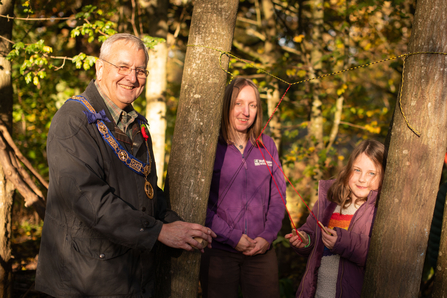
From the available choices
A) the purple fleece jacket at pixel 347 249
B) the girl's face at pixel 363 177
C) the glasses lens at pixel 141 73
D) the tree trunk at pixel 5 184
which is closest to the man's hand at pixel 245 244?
the purple fleece jacket at pixel 347 249

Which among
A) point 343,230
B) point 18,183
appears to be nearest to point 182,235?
point 343,230

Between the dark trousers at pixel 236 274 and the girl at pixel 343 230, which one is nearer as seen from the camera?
the girl at pixel 343 230

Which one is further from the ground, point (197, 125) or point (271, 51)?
point (271, 51)

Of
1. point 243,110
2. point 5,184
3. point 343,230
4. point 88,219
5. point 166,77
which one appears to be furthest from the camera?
point 166,77

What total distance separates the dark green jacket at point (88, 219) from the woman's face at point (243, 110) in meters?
1.07

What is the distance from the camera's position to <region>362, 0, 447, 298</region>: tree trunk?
1839 mm

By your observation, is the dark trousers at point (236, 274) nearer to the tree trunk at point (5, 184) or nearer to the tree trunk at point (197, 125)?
the tree trunk at point (197, 125)

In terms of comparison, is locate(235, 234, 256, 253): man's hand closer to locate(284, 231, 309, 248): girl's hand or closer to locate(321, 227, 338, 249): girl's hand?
locate(284, 231, 309, 248): girl's hand

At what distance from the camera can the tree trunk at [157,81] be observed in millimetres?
5074

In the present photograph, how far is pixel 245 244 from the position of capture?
2.50 m

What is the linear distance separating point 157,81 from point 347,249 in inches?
146

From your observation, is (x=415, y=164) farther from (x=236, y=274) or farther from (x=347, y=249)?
(x=236, y=274)

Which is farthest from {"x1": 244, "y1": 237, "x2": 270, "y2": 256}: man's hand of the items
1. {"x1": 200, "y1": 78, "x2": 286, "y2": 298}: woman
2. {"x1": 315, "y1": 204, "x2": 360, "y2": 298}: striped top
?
{"x1": 315, "y1": 204, "x2": 360, "y2": 298}: striped top

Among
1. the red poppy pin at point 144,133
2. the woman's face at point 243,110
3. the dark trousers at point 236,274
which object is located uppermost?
the woman's face at point 243,110
